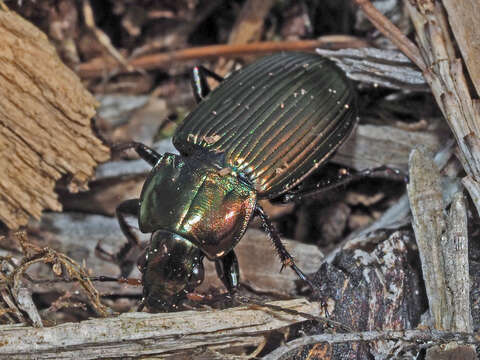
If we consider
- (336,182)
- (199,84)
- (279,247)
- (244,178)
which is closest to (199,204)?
(244,178)

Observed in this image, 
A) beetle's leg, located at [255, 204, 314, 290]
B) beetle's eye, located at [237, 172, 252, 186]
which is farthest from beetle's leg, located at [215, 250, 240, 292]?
beetle's eye, located at [237, 172, 252, 186]

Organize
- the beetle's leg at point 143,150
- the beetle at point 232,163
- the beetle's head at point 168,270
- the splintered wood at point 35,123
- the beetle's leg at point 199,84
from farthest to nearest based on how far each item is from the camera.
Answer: the beetle's leg at point 199,84 < the beetle's leg at point 143,150 < the splintered wood at point 35,123 < the beetle at point 232,163 < the beetle's head at point 168,270

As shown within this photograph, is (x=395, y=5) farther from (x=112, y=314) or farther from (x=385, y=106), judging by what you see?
(x=112, y=314)

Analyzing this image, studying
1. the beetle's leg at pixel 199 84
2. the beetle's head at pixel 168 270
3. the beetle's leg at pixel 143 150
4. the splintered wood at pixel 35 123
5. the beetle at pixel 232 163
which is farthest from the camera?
the beetle's leg at pixel 199 84

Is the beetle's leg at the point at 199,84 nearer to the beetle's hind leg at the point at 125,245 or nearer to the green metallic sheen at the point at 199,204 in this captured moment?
the green metallic sheen at the point at 199,204

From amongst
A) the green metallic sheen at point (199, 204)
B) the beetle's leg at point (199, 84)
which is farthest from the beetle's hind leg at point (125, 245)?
the beetle's leg at point (199, 84)

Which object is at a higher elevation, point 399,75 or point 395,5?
point 395,5

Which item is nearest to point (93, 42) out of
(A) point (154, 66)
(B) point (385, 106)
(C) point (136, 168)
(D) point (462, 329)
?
(A) point (154, 66)
